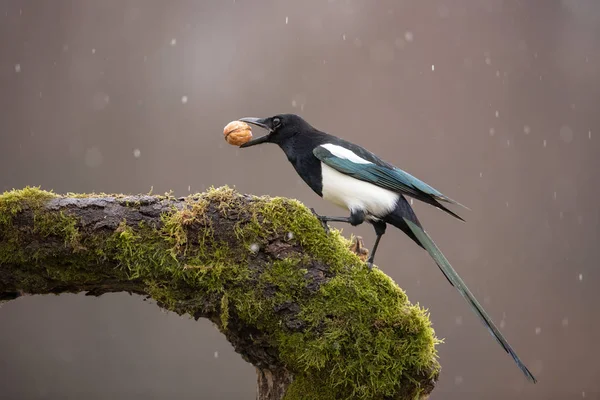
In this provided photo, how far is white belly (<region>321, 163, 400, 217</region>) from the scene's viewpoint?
6.65ft

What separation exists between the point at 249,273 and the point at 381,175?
0.59 meters

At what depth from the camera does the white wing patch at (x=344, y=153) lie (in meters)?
2.07

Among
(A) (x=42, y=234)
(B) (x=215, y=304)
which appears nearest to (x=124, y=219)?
(A) (x=42, y=234)

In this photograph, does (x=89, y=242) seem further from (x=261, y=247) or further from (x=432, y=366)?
(x=432, y=366)

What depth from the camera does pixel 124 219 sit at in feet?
5.77

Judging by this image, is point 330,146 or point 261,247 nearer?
point 261,247

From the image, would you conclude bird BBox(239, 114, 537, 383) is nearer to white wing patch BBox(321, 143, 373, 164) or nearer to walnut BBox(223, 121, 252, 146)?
white wing patch BBox(321, 143, 373, 164)

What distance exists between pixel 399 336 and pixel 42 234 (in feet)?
3.48

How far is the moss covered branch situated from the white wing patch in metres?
0.35

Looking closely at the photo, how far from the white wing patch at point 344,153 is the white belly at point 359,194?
0.06m

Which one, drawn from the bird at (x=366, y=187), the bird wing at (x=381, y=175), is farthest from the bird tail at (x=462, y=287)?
the bird wing at (x=381, y=175)

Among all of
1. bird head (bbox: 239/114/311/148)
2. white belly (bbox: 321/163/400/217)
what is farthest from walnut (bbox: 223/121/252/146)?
white belly (bbox: 321/163/400/217)

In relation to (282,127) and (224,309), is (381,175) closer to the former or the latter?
(282,127)

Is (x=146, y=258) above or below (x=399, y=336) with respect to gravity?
above
